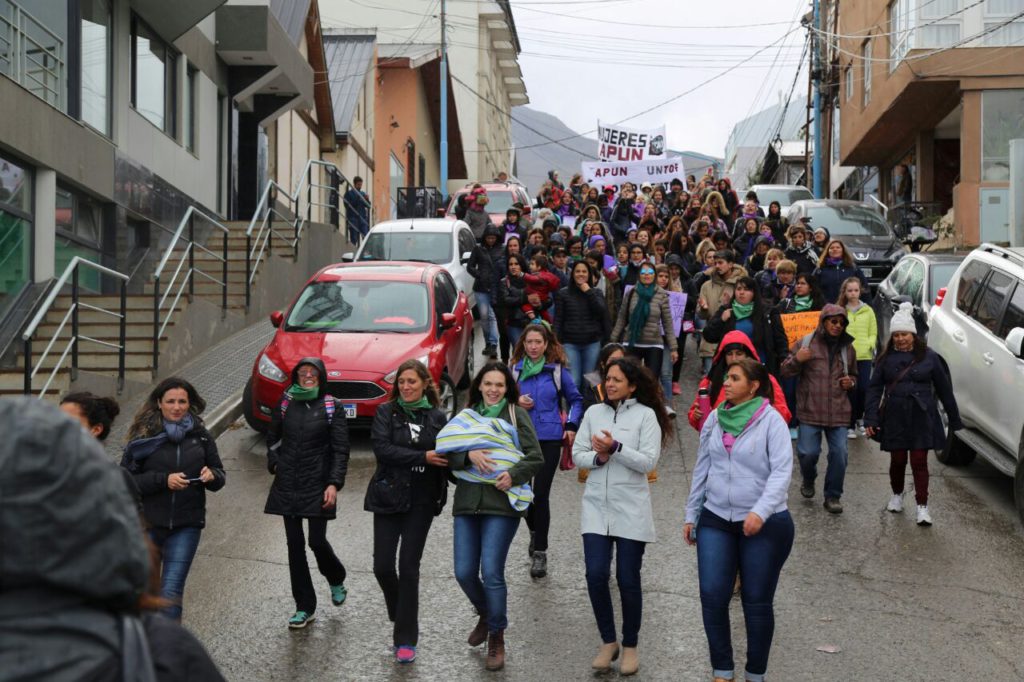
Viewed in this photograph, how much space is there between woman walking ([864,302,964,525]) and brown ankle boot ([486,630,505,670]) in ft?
14.7

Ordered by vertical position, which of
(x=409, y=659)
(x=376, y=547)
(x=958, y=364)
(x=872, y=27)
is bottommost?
(x=409, y=659)

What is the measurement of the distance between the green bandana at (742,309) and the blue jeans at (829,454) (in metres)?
1.63

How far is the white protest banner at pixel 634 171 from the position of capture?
1203 inches

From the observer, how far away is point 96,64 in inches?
707

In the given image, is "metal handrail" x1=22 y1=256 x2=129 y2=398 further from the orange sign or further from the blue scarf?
the orange sign

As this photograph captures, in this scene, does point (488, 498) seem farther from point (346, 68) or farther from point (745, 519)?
point (346, 68)

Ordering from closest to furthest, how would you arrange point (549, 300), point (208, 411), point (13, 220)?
point (208, 411) → point (13, 220) → point (549, 300)

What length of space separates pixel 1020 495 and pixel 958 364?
2343 mm

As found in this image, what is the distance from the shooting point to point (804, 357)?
1064cm

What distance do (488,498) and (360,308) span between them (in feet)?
24.1

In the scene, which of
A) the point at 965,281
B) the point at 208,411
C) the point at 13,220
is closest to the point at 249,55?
the point at 13,220

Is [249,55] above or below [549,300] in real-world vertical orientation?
above

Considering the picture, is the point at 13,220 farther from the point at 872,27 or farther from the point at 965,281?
the point at 872,27

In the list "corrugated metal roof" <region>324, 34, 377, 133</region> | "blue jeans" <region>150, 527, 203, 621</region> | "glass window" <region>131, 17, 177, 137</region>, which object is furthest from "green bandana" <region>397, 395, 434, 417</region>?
"corrugated metal roof" <region>324, 34, 377, 133</region>
